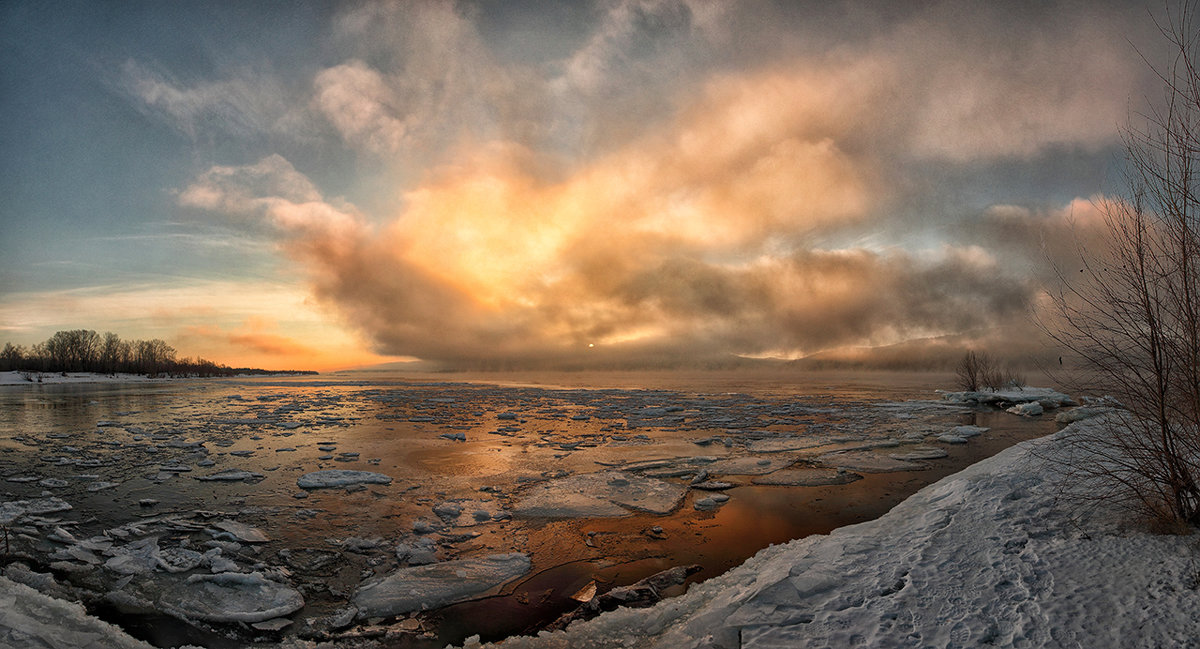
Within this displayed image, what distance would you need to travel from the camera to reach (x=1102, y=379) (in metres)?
4.82

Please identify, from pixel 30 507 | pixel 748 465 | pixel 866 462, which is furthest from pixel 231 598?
pixel 866 462

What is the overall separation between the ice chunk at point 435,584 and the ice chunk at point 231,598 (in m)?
0.74

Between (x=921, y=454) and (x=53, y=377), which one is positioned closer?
(x=921, y=454)

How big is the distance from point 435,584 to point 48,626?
3.06 meters

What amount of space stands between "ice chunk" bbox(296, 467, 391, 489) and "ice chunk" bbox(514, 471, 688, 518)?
10.9ft

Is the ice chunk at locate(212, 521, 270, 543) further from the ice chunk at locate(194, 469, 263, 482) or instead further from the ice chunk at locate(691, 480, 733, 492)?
the ice chunk at locate(691, 480, 733, 492)

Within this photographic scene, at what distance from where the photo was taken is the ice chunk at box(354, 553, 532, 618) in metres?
5.06

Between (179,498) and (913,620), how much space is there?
36.8 ft

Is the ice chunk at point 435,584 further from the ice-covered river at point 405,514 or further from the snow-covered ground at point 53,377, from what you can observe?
the snow-covered ground at point 53,377

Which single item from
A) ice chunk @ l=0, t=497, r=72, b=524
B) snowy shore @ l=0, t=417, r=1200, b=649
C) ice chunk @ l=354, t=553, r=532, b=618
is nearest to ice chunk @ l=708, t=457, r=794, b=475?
snowy shore @ l=0, t=417, r=1200, b=649

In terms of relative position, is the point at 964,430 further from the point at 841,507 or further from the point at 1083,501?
the point at 1083,501

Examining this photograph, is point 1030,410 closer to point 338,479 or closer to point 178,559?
point 338,479

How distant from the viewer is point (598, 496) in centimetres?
918

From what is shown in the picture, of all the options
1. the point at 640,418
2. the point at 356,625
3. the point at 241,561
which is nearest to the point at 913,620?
the point at 356,625
